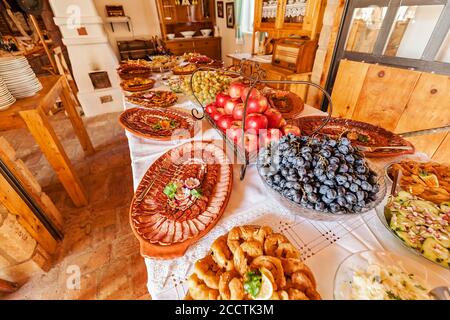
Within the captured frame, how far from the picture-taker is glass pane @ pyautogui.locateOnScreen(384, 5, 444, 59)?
159 cm

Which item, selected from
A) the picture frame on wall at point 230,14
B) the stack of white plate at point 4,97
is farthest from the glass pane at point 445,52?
the picture frame on wall at point 230,14

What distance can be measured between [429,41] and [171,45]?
4.33 metres

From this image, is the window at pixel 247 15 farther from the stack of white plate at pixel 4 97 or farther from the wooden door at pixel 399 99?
the stack of white plate at pixel 4 97

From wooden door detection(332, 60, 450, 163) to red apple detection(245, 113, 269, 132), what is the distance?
69.9 inches

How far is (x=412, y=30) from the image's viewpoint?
5.59ft

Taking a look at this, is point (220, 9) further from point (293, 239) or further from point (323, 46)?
point (293, 239)

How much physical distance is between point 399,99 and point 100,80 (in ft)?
13.9

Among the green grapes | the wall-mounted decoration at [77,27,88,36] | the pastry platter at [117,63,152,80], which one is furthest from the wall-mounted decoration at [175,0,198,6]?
the green grapes

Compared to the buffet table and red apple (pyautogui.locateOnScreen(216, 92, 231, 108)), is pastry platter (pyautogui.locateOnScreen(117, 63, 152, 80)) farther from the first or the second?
the buffet table

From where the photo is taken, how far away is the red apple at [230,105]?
962mm
